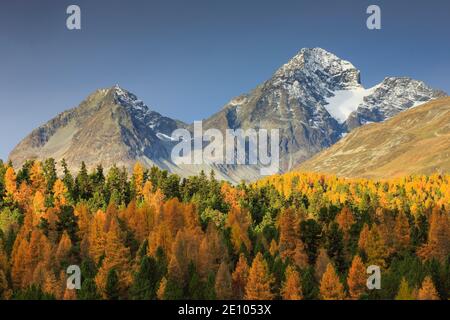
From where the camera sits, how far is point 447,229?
561 ft

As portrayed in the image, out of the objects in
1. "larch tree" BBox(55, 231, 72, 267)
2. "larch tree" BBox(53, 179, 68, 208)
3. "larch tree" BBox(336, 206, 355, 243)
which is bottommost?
A: "larch tree" BBox(55, 231, 72, 267)

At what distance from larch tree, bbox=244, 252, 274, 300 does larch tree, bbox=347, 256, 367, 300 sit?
1636 cm

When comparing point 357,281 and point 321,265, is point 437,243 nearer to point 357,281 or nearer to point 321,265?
point 321,265

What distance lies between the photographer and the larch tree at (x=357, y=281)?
110312 millimetres

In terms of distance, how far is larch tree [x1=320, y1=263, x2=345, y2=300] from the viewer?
106 meters

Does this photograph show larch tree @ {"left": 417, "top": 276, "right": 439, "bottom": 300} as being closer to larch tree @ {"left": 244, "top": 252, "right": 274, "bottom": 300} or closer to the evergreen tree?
larch tree @ {"left": 244, "top": 252, "right": 274, "bottom": 300}

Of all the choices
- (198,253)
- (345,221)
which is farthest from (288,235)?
(198,253)

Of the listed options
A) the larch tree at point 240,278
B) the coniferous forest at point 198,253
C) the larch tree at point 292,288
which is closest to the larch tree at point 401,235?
the coniferous forest at point 198,253

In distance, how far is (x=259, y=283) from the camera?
361 ft

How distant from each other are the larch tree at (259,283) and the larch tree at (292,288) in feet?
10.1

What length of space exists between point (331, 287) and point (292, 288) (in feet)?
26.3

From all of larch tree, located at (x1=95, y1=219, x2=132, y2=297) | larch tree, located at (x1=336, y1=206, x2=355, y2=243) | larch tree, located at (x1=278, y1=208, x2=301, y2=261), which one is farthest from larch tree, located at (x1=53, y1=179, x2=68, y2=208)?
larch tree, located at (x1=336, y1=206, x2=355, y2=243)
